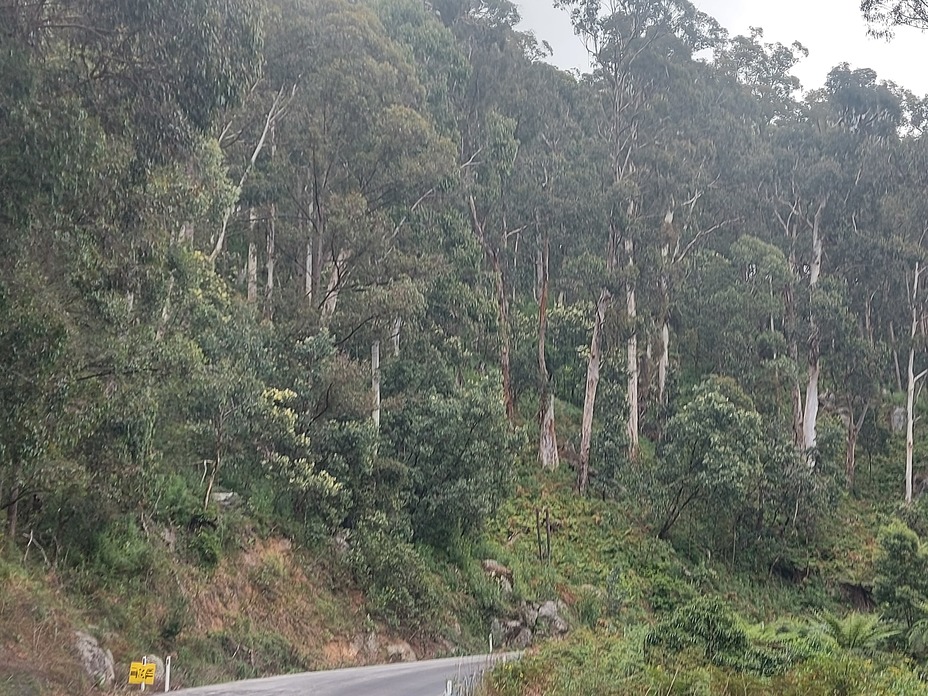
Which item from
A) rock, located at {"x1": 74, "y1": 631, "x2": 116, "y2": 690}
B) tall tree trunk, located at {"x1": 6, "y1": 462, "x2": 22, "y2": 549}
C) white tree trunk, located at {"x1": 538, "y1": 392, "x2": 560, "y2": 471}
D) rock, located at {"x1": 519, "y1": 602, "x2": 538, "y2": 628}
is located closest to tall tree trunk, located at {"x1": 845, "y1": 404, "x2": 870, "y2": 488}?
white tree trunk, located at {"x1": 538, "y1": 392, "x2": 560, "y2": 471}

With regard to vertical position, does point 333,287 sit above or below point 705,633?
above

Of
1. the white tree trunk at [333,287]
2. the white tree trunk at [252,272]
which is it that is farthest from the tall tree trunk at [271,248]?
the white tree trunk at [333,287]

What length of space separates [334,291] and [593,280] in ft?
39.9

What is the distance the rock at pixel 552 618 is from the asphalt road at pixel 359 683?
824cm

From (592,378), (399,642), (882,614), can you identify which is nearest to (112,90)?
(399,642)

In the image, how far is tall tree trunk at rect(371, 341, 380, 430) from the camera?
79.3 feet

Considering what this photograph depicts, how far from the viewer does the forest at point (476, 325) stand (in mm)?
12188

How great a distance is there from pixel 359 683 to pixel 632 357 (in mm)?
24942

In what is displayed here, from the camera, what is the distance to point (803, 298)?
38.4 meters

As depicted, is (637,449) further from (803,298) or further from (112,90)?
(112,90)

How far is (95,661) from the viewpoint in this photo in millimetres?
11977

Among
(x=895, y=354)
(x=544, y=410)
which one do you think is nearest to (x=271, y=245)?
(x=544, y=410)

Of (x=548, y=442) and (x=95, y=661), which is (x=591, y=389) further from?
(x=95, y=661)

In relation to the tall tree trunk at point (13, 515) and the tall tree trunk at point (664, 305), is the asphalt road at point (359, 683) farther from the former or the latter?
the tall tree trunk at point (664, 305)
